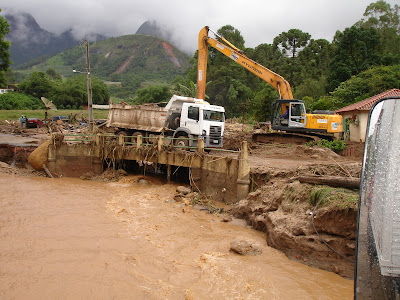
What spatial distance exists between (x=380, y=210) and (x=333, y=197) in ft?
14.6

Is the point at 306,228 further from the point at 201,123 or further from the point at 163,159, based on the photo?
the point at 201,123

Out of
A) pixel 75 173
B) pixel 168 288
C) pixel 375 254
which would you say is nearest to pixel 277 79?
pixel 75 173

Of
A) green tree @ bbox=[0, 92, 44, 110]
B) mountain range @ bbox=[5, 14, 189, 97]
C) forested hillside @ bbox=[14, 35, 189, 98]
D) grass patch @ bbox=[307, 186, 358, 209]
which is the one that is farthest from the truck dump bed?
forested hillside @ bbox=[14, 35, 189, 98]

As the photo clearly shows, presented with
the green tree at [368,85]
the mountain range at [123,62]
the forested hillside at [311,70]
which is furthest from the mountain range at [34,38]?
the green tree at [368,85]

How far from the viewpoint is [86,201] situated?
12312mm

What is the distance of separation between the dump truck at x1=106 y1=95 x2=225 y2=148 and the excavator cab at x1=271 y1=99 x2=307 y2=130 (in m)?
3.46

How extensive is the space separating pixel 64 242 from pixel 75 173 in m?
8.14

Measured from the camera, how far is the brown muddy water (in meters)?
6.43

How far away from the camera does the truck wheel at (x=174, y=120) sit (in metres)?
16.2

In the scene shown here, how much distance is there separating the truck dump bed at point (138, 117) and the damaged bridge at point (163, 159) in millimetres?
777

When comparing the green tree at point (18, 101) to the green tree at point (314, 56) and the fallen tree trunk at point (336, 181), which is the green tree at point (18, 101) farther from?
the fallen tree trunk at point (336, 181)

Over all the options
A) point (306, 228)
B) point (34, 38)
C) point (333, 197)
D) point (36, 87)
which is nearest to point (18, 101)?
point (36, 87)

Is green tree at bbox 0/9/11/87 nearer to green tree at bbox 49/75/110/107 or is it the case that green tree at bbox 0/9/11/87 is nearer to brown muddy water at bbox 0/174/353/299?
green tree at bbox 49/75/110/107

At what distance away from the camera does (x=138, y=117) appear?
677 inches
